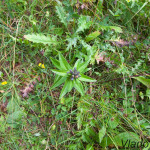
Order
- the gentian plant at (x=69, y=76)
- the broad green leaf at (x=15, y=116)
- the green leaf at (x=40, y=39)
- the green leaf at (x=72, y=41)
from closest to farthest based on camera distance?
the gentian plant at (x=69, y=76), the green leaf at (x=40, y=39), the green leaf at (x=72, y=41), the broad green leaf at (x=15, y=116)

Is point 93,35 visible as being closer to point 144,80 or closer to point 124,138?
point 144,80

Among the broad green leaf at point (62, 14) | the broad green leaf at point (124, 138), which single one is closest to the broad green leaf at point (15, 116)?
the broad green leaf at point (124, 138)

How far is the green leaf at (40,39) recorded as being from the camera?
2.83m

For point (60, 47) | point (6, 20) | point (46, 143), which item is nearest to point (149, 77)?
point (60, 47)

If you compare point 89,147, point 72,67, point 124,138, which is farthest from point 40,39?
point 124,138

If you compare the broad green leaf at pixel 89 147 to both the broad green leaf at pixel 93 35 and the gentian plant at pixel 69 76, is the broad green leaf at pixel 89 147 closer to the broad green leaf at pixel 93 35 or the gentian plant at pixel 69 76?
the gentian plant at pixel 69 76

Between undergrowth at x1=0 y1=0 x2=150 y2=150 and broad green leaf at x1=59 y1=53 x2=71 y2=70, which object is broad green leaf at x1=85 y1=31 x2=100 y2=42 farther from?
broad green leaf at x1=59 y1=53 x2=71 y2=70

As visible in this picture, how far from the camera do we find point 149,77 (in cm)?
309

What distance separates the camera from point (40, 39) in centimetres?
290

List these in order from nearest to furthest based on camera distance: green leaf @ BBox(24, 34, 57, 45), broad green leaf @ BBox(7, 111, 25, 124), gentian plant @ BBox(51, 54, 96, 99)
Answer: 1. gentian plant @ BBox(51, 54, 96, 99)
2. green leaf @ BBox(24, 34, 57, 45)
3. broad green leaf @ BBox(7, 111, 25, 124)

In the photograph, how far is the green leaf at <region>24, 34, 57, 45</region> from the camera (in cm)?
283

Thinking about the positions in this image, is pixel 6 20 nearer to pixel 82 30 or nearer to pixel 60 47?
pixel 60 47

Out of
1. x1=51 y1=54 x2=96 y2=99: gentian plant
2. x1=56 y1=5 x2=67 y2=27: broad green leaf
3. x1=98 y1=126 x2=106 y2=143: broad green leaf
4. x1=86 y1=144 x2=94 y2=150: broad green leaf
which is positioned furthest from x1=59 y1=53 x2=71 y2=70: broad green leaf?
x1=86 y1=144 x2=94 y2=150: broad green leaf

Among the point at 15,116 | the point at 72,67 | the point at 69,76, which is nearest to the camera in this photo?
the point at 69,76
